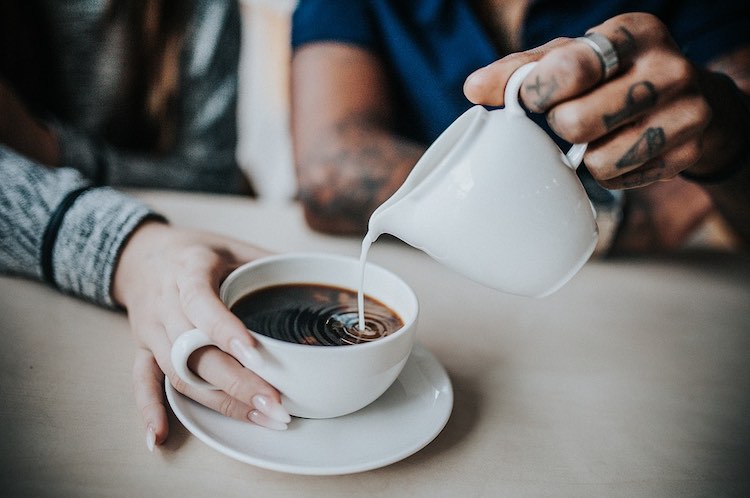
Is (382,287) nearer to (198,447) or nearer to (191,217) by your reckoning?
(198,447)

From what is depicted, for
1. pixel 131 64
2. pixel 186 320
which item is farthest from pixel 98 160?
pixel 186 320

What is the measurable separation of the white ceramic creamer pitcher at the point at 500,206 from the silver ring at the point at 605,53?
0.24 ft

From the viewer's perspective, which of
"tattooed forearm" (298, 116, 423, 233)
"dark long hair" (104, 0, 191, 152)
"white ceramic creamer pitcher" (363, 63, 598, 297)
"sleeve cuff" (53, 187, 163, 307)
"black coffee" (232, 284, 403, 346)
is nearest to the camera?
"white ceramic creamer pitcher" (363, 63, 598, 297)

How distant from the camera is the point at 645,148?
0.56m

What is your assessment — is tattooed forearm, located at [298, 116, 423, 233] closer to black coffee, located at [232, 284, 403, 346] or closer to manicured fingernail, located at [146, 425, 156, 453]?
black coffee, located at [232, 284, 403, 346]

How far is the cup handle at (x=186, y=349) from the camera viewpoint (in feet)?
1.67

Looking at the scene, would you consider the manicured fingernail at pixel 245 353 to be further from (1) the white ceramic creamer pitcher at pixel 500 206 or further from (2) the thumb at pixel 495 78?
(2) the thumb at pixel 495 78

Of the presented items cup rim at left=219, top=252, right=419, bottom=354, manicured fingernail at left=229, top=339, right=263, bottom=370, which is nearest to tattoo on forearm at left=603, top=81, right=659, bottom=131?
cup rim at left=219, top=252, right=419, bottom=354

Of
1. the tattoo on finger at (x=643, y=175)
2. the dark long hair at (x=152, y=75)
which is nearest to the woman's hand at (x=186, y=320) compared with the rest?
the tattoo on finger at (x=643, y=175)

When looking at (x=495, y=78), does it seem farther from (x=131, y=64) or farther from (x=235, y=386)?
(x=131, y=64)

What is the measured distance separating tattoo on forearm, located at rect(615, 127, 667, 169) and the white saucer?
0.29m

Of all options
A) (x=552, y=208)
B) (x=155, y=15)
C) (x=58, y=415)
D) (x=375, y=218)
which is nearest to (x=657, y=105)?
(x=552, y=208)

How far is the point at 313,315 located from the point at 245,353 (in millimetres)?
139

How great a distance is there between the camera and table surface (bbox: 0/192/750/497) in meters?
0.50
